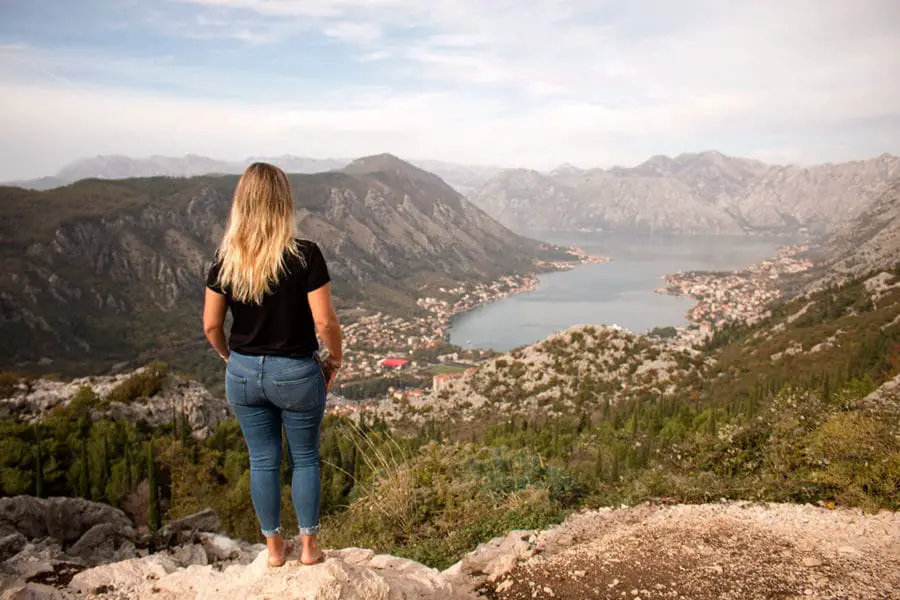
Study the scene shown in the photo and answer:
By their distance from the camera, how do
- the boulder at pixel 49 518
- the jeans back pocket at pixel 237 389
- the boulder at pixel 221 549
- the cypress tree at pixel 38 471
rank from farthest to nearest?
the cypress tree at pixel 38 471
the boulder at pixel 49 518
the boulder at pixel 221 549
the jeans back pocket at pixel 237 389

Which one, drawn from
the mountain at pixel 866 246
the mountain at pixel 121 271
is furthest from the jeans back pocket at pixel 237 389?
the mountain at pixel 121 271

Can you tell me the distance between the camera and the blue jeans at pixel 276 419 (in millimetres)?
3242

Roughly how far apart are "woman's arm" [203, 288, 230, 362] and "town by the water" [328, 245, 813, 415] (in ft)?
162

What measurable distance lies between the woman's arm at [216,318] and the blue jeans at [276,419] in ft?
0.76

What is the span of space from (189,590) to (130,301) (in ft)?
383

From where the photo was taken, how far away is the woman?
3193 mm

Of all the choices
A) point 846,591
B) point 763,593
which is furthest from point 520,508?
point 846,591

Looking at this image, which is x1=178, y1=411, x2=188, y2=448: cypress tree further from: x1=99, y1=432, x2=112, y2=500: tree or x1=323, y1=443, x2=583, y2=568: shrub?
x1=323, y1=443, x2=583, y2=568: shrub

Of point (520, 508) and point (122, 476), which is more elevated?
point (520, 508)

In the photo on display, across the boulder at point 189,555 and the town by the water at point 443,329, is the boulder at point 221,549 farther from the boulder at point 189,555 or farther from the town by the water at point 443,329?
the town by the water at point 443,329

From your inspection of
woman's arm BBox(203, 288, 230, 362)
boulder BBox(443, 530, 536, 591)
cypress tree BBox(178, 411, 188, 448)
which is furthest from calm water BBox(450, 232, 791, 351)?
woman's arm BBox(203, 288, 230, 362)

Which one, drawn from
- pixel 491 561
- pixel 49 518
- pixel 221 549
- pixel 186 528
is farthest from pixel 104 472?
pixel 491 561

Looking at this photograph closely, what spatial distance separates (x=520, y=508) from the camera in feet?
18.9

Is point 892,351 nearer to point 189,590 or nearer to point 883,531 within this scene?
point 883,531
